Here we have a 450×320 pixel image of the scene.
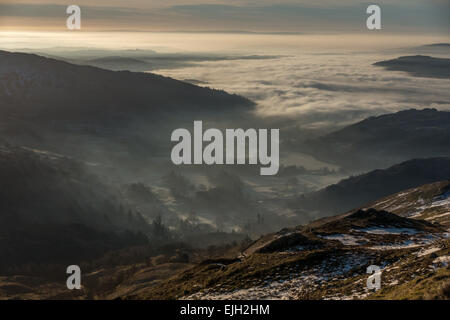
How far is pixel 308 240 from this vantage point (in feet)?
227

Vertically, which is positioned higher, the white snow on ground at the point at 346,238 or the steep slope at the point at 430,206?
the white snow on ground at the point at 346,238

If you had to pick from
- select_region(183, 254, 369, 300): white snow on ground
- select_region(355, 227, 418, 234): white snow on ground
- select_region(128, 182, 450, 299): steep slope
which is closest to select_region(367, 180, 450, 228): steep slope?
select_region(355, 227, 418, 234): white snow on ground

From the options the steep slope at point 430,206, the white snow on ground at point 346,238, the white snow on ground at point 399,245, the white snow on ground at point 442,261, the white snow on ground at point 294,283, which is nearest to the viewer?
the white snow on ground at point 442,261

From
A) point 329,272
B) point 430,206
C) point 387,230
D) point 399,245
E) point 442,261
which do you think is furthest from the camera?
point 430,206

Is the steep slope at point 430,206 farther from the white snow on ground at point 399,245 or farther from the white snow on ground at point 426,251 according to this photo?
the white snow on ground at point 426,251

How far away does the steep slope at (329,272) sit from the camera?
126 feet

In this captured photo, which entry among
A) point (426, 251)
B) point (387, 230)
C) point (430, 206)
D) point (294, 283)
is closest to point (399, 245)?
point (426, 251)

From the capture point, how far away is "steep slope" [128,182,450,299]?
38.5 metres

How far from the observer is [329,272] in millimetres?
49375

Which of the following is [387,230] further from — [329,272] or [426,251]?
[329,272]

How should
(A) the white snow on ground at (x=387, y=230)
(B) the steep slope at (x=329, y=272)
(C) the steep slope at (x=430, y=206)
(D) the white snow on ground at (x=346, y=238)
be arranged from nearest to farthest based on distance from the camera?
(B) the steep slope at (x=329, y=272)
(D) the white snow on ground at (x=346, y=238)
(A) the white snow on ground at (x=387, y=230)
(C) the steep slope at (x=430, y=206)

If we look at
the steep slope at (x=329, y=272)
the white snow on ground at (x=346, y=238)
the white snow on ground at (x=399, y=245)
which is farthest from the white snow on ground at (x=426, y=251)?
the white snow on ground at (x=346, y=238)

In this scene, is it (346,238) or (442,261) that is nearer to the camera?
(442,261)
